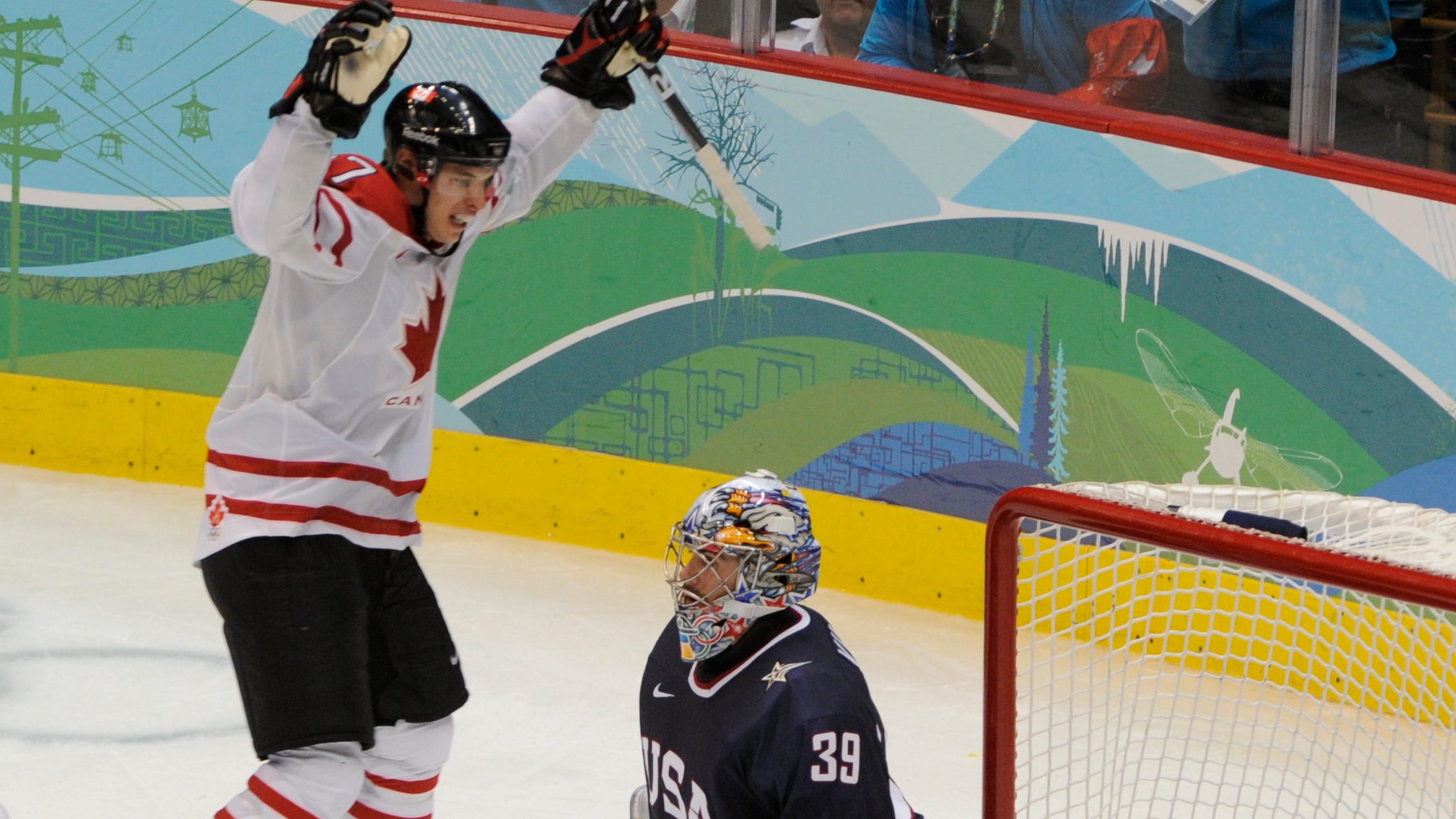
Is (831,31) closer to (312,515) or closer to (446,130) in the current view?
(446,130)

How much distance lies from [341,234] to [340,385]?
23 centimetres

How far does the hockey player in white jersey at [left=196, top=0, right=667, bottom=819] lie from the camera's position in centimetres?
262

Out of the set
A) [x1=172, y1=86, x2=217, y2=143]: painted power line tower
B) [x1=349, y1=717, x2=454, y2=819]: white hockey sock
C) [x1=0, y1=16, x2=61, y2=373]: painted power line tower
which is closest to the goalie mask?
[x1=349, y1=717, x2=454, y2=819]: white hockey sock

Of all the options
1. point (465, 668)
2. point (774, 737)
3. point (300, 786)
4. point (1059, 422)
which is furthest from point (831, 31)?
point (774, 737)

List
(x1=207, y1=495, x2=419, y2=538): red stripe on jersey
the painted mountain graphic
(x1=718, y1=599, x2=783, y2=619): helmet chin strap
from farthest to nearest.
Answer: the painted mountain graphic → (x1=207, y1=495, x2=419, y2=538): red stripe on jersey → (x1=718, y1=599, x2=783, y2=619): helmet chin strap

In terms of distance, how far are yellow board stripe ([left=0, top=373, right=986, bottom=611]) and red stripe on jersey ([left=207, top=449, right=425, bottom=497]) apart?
2.21 metres

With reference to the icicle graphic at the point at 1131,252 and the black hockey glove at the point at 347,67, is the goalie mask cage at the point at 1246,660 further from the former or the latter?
the icicle graphic at the point at 1131,252

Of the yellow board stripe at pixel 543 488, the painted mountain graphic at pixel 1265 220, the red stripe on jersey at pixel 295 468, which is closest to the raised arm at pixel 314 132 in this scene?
the red stripe on jersey at pixel 295 468

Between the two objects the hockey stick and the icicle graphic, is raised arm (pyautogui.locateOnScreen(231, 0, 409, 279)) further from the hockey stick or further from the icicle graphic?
the icicle graphic

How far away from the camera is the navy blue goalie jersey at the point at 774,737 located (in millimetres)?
2080

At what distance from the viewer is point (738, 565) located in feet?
7.47

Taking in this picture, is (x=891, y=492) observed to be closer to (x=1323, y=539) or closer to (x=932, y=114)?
(x=932, y=114)

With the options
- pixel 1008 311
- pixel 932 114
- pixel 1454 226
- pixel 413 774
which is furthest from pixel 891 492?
pixel 413 774

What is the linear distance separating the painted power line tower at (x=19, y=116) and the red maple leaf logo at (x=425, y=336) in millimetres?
3382
